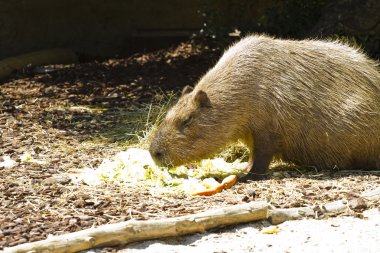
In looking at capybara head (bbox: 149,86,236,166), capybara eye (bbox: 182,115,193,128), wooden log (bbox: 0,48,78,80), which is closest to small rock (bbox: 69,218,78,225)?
capybara head (bbox: 149,86,236,166)

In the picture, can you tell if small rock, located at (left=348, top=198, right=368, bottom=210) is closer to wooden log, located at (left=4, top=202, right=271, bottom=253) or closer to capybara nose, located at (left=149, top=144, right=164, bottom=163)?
wooden log, located at (left=4, top=202, right=271, bottom=253)

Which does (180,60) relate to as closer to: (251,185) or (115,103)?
(115,103)

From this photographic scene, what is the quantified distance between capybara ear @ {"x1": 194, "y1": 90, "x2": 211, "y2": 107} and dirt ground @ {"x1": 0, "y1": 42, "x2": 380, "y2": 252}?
2.77 ft

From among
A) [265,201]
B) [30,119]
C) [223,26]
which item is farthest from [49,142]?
[223,26]

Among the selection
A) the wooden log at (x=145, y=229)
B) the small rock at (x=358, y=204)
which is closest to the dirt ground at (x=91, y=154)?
the small rock at (x=358, y=204)

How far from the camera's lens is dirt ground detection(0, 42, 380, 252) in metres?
4.77

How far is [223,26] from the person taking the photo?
415 inches

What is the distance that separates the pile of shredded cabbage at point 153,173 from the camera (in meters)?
5.69

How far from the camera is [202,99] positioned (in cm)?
599

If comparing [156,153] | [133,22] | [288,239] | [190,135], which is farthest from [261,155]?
[133,22]

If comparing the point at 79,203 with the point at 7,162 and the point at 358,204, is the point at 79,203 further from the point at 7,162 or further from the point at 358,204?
the point at 358,204

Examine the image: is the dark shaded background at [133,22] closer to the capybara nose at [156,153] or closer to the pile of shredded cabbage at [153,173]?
the pile of shredded cabbage at [153,173]

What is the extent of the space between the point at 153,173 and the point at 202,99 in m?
0.77

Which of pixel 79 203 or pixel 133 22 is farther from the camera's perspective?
pixel 133 22
